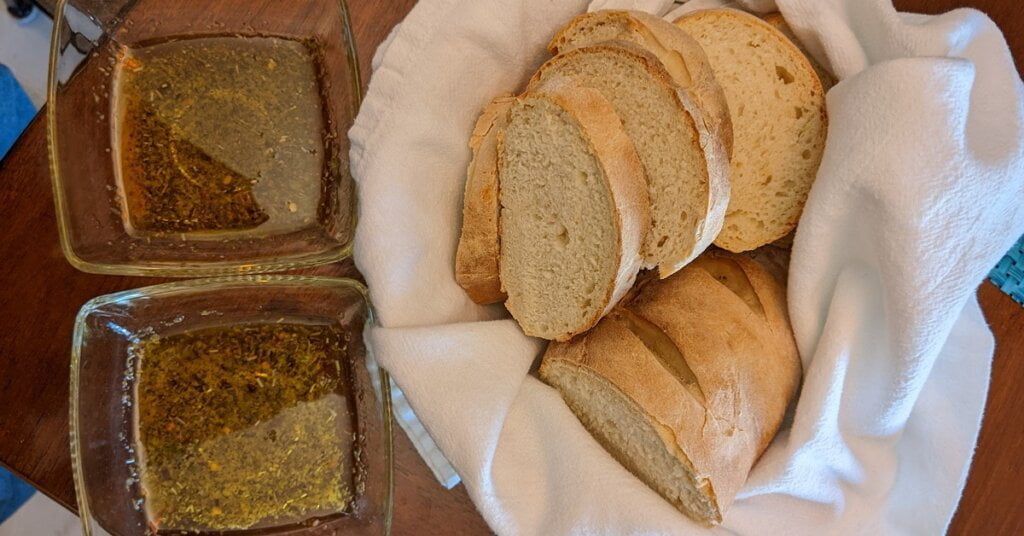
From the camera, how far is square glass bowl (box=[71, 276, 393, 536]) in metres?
0.93

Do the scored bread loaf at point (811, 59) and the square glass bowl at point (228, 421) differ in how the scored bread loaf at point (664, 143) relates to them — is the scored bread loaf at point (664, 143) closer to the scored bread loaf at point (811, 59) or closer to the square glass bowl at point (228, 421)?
the scored bread loaf at point (811, 59)

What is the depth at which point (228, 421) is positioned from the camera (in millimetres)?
953

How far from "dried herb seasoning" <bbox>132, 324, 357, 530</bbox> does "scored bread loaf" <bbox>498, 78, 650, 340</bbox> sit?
282 mm

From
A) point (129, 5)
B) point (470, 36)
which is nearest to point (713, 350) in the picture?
point (470, 36)

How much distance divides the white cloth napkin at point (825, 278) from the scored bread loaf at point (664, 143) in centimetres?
13

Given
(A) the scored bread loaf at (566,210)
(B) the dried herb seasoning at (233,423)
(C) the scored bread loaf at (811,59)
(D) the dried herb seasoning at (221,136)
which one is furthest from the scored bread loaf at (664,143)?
(B) the dried herb seasoning at (233,423)

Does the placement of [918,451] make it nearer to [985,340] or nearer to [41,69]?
[985,340]

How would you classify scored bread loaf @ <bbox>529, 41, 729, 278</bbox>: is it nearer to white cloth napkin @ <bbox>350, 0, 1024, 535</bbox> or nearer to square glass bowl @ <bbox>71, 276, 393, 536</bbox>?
white cloth napkin @ <bbox>350, 0, 1024, 535</bbox>

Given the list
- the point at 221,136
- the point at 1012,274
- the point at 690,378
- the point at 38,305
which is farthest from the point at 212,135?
the point at 1012,274

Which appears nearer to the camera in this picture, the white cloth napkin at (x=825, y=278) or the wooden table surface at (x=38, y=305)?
the white cloth napkin at (x=825, y=278)

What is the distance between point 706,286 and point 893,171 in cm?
26

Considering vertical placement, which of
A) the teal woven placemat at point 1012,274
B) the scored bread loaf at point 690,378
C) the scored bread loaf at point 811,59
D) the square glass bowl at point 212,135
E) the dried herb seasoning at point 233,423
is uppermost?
the scored bread loaf at point 811,59

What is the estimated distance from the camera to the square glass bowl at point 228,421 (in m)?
0.93

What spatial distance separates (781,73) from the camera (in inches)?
36.5
